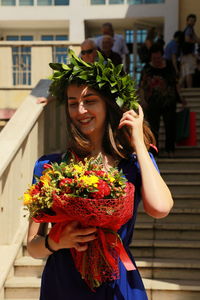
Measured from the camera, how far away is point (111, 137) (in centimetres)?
262

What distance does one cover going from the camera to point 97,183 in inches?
88.6

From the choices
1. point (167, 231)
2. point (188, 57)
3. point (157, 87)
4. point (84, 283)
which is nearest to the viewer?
point (84, 283)

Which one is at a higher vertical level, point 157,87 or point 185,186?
point 157,87

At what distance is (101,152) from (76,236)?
44 centimetres

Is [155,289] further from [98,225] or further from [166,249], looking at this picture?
[98,225]

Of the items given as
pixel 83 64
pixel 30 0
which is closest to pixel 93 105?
pixel 83 64

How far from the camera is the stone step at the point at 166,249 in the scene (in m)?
5.69

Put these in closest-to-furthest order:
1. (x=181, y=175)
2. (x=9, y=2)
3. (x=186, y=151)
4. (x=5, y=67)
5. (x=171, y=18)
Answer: (x=181, y=175), (x=186, y=151), (x=5, y=67), (x=171, y=18), (x=9, y=2)

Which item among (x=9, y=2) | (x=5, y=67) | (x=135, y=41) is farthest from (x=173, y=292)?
(x=9, y=2)

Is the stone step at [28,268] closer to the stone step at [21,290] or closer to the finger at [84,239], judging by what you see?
the stone step at [21,290]

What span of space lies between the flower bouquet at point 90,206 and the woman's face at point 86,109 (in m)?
0.17

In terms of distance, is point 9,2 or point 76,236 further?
point 9,2

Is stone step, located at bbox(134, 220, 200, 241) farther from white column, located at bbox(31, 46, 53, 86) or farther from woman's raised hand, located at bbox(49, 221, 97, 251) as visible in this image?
white column, located at bbox(31, 46, 53, 86)

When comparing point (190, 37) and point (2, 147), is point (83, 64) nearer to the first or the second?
point (2, 147)
